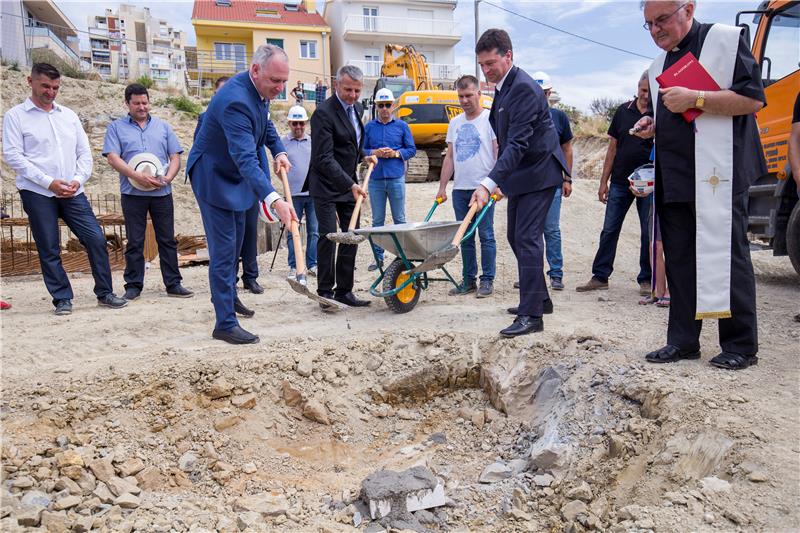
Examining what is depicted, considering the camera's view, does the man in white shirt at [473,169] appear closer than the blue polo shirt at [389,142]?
Yes

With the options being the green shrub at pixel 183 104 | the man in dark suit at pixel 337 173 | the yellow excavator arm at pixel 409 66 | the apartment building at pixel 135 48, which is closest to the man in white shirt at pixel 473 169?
the man in dark suit at pixel 337 173

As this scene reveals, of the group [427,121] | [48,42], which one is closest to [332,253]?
[427,121]

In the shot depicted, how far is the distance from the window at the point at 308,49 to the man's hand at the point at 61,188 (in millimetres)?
30169

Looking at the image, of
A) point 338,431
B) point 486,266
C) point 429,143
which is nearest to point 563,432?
point 338,431

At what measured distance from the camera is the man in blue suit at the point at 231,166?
362cm

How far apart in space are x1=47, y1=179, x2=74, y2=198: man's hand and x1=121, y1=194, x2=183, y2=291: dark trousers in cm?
54

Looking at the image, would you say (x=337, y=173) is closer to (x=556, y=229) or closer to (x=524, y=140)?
(x=524, y=140)

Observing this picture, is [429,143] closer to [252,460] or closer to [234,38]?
[252,460]

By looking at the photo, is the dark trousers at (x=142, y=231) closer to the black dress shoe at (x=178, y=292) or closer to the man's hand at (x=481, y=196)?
the black dress shoe at (x=178, y=292)

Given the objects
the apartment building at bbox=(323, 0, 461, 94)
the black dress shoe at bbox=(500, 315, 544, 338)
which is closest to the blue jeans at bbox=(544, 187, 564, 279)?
the black dress shoe at bbox=(500, 315, 544, 338)

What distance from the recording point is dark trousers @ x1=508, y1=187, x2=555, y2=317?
387 centimetres

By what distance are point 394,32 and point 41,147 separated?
30.4 m

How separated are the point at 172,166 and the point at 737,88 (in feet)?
14.5

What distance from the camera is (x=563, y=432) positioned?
2916 mm
